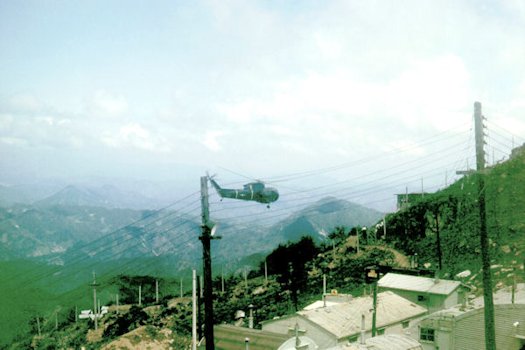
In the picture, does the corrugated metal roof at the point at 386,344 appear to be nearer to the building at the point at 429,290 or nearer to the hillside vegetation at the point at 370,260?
the building at the point at 429,290

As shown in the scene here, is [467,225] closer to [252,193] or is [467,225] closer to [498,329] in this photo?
[498,329]

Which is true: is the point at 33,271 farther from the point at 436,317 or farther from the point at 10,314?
the point at 436,317

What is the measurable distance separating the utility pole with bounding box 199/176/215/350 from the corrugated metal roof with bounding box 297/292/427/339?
15.8 metres

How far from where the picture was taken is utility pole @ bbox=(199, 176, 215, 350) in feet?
61.6

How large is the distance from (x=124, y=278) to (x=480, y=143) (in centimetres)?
11240

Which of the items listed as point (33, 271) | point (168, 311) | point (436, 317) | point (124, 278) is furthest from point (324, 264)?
point (33, 271)

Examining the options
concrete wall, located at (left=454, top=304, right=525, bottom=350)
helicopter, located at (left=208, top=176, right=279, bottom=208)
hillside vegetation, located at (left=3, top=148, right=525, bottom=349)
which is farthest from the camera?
hillside vegetation, located at (left=3, top=148, right=525, bottom=349)

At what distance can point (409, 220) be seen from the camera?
78.9 meters

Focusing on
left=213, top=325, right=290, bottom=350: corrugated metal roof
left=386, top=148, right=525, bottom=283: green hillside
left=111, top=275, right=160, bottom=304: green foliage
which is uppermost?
left=386, top=148, right=525, bottom=283: green hillside

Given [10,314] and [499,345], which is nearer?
[499,345]

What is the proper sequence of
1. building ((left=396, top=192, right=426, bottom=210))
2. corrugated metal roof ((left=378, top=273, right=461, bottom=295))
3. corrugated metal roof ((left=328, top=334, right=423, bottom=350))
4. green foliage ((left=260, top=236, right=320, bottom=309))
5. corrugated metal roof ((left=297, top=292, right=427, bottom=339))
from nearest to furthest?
corrugated metal roof ((left=328, top=334, right=423, bottom=350))
corrugated metal roof ((left=297, top=292, right=427, bottom=339))
corrugated metal roof ((left=378, top=273, right=461, bottom=295))
green foliage ((left=260, top=236, right=320, bottom=309))
building ((left=396, top=192, right=426, bottom=210))

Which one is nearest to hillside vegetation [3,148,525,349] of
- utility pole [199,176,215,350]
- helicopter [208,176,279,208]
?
utility pole [199,176,215,350]

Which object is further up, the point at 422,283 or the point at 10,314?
the point at 422,283

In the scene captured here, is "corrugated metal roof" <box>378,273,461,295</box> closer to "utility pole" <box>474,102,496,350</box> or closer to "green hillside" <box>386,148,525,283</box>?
"green hillside" <box>386,148,525,283</box>
